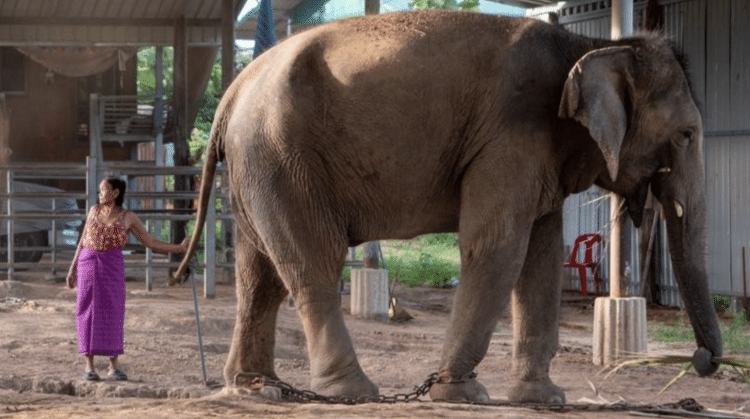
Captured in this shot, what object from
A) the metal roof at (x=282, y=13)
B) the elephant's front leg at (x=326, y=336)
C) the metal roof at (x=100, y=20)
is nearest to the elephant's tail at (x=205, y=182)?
the elephant's front leg at (x=326, y=336)

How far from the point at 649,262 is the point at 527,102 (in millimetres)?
11298

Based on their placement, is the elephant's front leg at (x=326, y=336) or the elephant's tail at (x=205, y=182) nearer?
the elephant's front leg at (x=326, y=336)

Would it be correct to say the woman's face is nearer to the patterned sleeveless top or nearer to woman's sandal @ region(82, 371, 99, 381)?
the patterned sleeveless top

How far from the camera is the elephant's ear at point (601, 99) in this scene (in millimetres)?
8258

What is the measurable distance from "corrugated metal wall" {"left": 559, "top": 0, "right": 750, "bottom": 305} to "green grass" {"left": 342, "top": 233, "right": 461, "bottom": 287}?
390 centimetres

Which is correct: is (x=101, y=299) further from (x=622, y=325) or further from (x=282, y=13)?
(x=282, y=13)

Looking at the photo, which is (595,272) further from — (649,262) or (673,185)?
(673,185)

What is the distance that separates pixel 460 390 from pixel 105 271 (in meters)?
4.05

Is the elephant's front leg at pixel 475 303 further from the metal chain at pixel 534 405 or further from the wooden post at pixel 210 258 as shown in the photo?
the wooden post at pixel 210 258

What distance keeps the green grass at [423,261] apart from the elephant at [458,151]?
8.94 m

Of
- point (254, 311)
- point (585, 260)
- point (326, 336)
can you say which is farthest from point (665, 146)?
point (585, 260)

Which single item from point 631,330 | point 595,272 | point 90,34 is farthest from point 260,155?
point 90,34

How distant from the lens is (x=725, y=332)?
1462cm

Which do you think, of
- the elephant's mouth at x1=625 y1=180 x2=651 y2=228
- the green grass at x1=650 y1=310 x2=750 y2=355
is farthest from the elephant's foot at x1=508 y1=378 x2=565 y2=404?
the green grass at x1=650 y1=310 x2=750 y2=355
